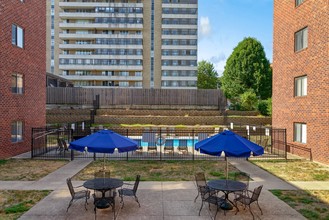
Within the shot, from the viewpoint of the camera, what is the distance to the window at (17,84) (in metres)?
17.9

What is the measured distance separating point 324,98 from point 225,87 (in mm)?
36789

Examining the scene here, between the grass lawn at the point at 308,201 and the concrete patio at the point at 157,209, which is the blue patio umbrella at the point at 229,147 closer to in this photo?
the concrete patio at the point at 157,209

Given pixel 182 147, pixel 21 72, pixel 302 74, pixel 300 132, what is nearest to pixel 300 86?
pixel 302 74

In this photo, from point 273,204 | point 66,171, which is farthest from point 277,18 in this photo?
point 66,171

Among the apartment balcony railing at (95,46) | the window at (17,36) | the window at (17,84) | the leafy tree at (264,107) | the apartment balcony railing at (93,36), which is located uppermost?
the apartment balcony railing at (93,36)

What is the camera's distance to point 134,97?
1681 inches

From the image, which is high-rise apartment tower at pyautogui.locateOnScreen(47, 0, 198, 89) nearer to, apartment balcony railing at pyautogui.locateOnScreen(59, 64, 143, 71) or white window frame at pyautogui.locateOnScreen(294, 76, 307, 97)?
apartment balcony railing at pyautogui.locateOnScreen(59, 64, 143, 71)

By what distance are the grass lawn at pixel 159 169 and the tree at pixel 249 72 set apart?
117 feet

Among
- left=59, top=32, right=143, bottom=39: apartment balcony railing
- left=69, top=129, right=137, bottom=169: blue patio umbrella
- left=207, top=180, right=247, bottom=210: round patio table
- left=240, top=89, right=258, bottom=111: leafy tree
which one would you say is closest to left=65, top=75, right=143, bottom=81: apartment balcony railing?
left=59, top=32, right=143, bottom=39: apartment balcony railing

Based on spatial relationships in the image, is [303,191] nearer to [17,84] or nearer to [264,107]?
[17,84]

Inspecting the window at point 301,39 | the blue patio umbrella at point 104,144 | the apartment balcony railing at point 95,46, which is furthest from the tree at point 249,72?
the blue patio umbrella at point 104,144

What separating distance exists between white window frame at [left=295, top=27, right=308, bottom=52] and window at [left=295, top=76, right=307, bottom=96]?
2143 mm

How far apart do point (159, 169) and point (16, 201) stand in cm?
717

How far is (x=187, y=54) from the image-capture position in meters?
66.7
